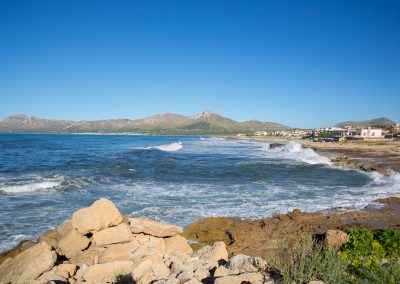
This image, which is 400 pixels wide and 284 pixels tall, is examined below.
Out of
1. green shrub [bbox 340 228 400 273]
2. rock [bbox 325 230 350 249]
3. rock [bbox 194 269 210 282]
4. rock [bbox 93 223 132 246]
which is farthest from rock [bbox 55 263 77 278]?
rock [bbox 325 230 350 249]

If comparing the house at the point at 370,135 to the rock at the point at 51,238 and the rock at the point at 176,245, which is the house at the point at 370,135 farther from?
the rock at the point at 51,238

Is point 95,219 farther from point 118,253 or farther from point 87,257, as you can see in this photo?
point 118,253

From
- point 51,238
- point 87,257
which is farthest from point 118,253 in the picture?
point 51,238

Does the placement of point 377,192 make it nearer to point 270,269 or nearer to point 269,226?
point 269,226

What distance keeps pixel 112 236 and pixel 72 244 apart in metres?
1.04

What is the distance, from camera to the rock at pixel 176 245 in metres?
9.90

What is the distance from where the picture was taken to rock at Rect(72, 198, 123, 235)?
9.47 metres

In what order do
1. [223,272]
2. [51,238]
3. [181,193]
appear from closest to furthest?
[223,272] → [51,238] → [181,193]

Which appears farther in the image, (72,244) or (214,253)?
(72,244)

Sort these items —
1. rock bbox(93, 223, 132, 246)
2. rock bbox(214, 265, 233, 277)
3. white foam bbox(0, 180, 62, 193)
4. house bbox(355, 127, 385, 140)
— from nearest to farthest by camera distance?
rock bbox(214, 265, 233, 277), rock bbox(93, 223, 132, 246), white foam bbox(0, 180, 62, 193), house bbox(355, 127, 385, 140)

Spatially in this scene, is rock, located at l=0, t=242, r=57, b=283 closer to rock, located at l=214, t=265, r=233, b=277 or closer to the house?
rock, located at l=214, t=265, r=233, b=277

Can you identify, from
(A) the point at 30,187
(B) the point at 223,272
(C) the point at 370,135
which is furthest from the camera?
(C) the point at 370,135

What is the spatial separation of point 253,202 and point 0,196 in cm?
1411

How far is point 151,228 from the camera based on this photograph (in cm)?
1008
